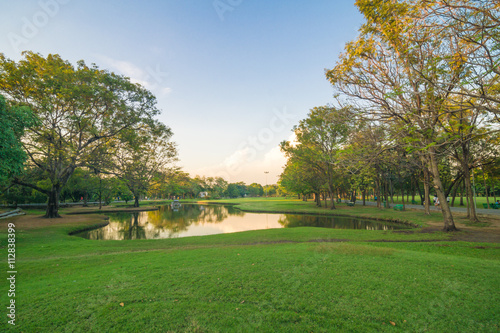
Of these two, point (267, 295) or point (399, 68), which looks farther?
point (399, 68)

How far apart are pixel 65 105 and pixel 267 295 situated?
2328 cm

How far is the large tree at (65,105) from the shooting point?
55.3 feet

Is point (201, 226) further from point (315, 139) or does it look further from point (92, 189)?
point (92, 189)

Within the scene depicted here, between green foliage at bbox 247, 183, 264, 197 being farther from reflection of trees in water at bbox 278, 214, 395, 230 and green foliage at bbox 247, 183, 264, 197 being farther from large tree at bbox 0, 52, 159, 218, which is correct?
large tree at bbox 0, 52, 159, 218

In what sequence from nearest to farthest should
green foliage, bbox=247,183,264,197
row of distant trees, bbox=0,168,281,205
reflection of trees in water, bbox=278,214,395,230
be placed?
1. reflection of trees in water, bbox=278,214,395,230
2. row of distant trees, bbox=0,168,281,205
3. green foliage, bbox=247,183,264,197

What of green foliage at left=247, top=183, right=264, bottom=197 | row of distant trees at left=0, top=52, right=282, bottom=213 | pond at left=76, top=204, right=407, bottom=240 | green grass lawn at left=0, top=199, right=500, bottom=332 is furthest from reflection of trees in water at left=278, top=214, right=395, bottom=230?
green foliage at left=247, top=183, right=264, bottom=197

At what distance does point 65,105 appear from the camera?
736 inches

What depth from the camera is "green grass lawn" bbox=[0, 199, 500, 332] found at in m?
3.71

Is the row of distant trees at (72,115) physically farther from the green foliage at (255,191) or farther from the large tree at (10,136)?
the green foliage at (255,191)

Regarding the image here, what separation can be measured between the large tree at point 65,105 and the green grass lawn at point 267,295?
14.7 m

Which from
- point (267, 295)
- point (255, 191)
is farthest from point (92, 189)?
point (255, 191)

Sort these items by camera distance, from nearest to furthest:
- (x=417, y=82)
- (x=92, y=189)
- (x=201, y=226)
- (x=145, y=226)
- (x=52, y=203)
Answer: (x=417, y=82), (x=52, y=203), (x=201, y=226), (x=145, y=226), (x=92, y=189)

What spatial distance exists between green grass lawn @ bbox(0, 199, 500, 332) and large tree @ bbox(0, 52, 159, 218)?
14712 mm

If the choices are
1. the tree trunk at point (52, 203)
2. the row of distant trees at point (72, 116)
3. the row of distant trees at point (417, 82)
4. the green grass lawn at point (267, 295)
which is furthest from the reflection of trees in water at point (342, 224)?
the tree trunk at point (52, 203)
